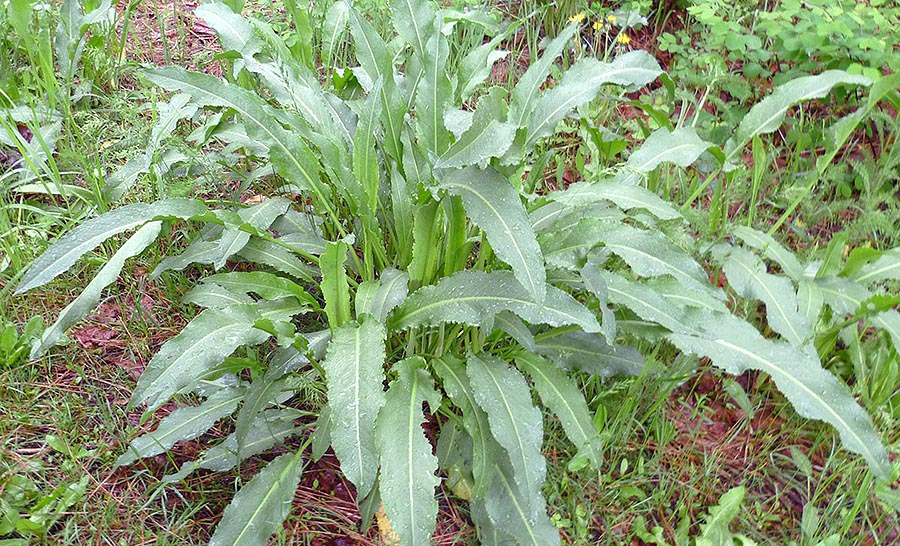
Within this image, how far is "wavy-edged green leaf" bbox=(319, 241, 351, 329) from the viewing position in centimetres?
186

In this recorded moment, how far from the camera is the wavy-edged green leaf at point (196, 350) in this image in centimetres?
181

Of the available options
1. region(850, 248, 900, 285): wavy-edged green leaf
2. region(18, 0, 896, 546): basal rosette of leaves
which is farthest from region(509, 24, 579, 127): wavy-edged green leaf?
region(850, 248, 900, 285): wavy-edged green leaf

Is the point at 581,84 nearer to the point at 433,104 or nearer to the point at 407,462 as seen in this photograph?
the point at 433,104

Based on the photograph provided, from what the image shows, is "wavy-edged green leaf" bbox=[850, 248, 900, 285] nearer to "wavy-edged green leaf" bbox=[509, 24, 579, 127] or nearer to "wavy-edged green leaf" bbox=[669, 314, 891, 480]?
"wavy-edged green leaf" bbox=[669, 314, 891, 480]

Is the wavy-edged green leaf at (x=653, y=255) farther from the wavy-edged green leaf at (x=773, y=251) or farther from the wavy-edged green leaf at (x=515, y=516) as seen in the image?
the wavy-edged green leaf at (x=515, y=516)

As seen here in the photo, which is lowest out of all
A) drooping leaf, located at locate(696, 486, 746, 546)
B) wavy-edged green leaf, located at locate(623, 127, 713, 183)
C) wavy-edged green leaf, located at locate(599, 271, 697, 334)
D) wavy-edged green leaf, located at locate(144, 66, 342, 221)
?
drooping leaf, located at locate(696, 486, 746, 546)

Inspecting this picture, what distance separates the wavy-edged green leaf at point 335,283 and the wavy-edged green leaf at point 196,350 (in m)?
0.20

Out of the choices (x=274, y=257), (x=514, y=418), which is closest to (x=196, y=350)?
(x=274, y=257)

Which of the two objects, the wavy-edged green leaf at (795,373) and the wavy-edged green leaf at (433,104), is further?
the wavy-edged green leaf at (433,104)

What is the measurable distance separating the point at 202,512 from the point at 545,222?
1.42m

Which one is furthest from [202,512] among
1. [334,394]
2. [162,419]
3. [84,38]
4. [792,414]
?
[84,38]

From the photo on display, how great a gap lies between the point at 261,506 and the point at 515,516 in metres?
0.73

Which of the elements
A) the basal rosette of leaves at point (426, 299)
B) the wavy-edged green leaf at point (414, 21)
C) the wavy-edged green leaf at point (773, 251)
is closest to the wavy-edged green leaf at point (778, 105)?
the basal rosette of leaves at point (426, 299)

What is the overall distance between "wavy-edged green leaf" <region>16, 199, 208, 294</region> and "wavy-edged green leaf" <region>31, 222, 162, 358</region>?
5 centimetres
